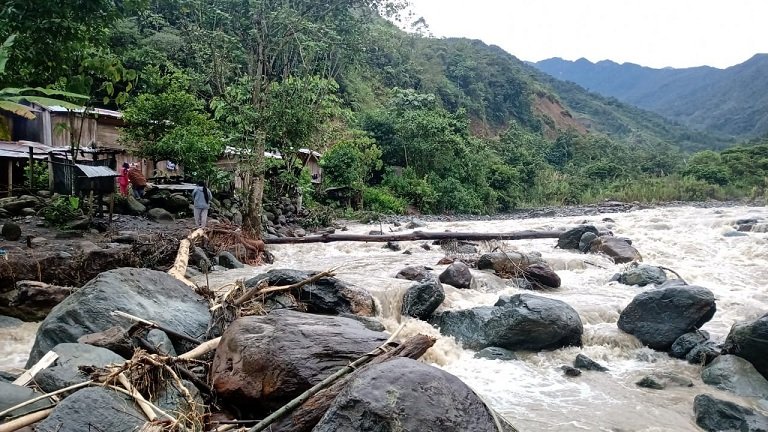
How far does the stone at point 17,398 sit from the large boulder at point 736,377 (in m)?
6.61

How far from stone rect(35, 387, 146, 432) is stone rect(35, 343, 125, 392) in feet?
1.55

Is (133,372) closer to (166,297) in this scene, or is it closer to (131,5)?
(166,297)

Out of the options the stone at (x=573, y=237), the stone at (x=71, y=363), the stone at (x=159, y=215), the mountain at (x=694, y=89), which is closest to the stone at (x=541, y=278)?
the stone at (x=573, y=237)

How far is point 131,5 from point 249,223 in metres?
6.86

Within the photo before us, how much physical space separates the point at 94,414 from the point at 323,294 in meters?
4.32

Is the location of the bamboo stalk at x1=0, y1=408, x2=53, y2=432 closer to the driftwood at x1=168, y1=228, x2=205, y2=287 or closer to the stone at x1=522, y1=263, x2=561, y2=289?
the driftwood at x1=168, y1=228, x2=205, y2=287

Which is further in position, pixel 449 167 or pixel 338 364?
pixel 449 167

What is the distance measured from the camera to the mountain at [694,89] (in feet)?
269

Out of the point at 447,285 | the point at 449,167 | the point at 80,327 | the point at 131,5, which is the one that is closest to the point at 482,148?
the point at 449,167

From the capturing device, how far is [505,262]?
11.0m

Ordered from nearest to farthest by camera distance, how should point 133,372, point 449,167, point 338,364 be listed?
point 133,372, point 338,364, point 449,167

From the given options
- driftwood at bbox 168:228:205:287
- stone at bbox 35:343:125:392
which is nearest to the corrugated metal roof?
driftwood at bbox 168:228:205:287

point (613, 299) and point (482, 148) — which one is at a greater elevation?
point (482, 148)

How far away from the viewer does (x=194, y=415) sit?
345 centimetres
